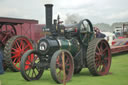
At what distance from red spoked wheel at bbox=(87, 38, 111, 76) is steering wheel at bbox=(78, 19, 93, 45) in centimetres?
29

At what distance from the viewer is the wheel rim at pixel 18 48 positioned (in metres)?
6.91

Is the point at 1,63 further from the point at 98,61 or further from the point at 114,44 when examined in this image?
the point at 114,44

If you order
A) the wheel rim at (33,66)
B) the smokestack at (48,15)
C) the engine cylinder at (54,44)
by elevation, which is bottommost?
the wheel rim at (33,66)

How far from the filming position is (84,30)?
6.14 metres

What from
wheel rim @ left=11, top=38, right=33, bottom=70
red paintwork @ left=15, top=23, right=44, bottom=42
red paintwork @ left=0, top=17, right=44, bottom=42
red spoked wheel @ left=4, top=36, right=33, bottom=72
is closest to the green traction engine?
red spoked wheel @ left=4, top=36, right=33, bottom=72

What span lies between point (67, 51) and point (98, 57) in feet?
4.11

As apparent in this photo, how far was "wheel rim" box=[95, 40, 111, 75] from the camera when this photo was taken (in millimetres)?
5829

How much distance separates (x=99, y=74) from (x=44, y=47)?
1637 millimetres

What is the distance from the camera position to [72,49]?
18.5 feet

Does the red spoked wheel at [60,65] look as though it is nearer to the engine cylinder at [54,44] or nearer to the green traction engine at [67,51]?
the green traction engine at [67,51]

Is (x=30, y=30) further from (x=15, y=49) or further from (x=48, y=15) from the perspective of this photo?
(x=48, y=15)

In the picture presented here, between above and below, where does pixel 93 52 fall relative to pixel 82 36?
below

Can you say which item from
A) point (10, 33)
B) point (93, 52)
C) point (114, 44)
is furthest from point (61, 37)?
point (114, 44)

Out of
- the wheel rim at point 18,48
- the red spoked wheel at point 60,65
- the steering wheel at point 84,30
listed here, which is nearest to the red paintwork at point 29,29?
the wheel rim at point 18,48
